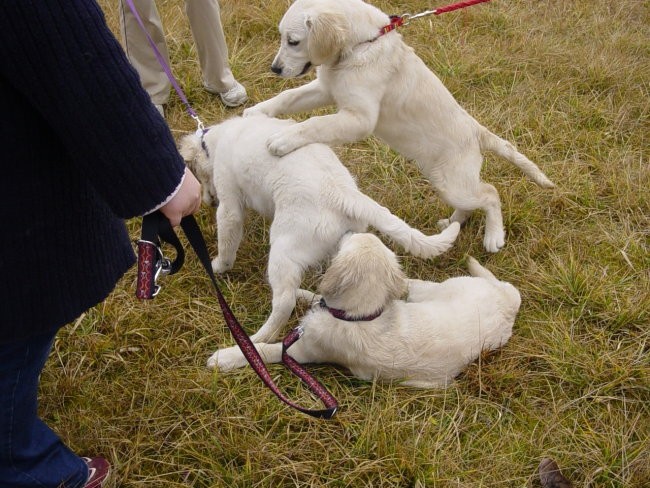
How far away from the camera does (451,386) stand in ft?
8.84

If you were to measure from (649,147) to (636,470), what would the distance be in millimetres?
2863

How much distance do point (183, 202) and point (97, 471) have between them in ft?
4.29

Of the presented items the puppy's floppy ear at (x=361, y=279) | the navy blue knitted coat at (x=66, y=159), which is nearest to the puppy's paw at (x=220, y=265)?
the puppy's floppy ear at (x=361, y=279)

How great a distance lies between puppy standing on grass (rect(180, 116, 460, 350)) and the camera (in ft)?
8.91

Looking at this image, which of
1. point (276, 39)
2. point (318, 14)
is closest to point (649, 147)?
point (318, 14)

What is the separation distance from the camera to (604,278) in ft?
10.5

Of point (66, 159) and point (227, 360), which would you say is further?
point (227, 360)

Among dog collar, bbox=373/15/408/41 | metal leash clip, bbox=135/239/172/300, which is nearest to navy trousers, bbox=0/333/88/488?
metal leash clip, bbox=135/239/172/300

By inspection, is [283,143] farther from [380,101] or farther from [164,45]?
[164,45]

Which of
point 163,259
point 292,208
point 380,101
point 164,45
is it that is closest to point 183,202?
point 163,259

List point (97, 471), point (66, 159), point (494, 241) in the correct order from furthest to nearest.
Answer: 1. point (494, 241)
2. point (97, 471)
3. point (66, 159)

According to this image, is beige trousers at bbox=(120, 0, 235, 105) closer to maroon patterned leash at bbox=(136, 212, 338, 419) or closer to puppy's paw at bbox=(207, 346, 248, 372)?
puppy's paw at bbox=(207, 346, 248, 372)

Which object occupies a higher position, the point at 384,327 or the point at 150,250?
the point at 150,250

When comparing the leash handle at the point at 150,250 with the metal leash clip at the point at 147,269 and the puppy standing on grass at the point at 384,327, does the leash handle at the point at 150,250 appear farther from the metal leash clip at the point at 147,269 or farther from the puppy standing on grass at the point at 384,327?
the puppy standing on grass at the point at 384,327
